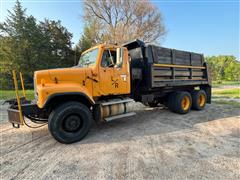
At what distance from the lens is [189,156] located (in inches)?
123

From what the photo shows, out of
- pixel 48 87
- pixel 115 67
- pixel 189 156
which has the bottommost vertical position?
pixel 189 156

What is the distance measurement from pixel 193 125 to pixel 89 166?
360 centimetres

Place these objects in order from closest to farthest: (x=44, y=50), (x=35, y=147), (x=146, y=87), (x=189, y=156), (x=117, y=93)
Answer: (x=189, y=156), (x=35, y=147), (x=117, y=93), (x=146, y=87), (x=44, y=50)

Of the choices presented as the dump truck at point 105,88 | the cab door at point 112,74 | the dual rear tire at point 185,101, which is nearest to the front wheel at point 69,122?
the dump truck at point 105,88

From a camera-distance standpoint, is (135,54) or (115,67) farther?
(135,54)

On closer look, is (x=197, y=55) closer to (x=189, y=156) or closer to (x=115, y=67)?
(x=115, y=67)

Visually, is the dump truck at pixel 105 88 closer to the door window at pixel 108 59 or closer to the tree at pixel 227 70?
the door window at pixel 108 59

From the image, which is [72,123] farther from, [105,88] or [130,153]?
[130,153]

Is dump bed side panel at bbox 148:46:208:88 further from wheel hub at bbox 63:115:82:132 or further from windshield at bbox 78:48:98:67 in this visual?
wheel hub at bbox 63:115:82:132

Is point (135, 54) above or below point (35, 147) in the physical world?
above

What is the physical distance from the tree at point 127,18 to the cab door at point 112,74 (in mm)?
16974

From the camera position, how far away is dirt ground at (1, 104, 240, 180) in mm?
2654

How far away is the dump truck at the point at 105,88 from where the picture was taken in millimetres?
3873

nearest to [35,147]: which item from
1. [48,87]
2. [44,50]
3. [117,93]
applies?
[48,87]
